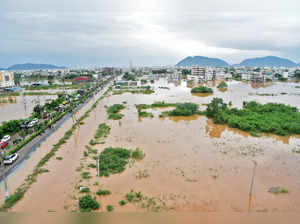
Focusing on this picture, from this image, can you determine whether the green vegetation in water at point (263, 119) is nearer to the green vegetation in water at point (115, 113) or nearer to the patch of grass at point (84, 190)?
the green vegetation in water at point (115, 113)

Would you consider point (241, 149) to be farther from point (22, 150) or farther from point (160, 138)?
point (22, 150)

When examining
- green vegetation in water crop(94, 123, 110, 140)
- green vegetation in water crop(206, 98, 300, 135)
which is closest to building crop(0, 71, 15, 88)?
green vegetation in water crop(94, 123, 110, 140)

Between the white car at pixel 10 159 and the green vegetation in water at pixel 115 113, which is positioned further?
the green vegetation in water at pixel 115 113

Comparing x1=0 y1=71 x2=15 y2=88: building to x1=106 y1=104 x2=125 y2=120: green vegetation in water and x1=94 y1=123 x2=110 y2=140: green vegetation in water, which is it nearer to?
x1=106 y1=104 x2=125 y2=120: green vegetation in water

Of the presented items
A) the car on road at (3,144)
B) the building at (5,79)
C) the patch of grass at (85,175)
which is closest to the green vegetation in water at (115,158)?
the patch of grass at (85,175)

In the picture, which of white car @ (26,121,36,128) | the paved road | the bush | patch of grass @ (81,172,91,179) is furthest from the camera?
the bush

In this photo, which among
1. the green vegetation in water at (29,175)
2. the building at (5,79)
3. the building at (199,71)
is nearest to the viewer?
the green vegetation in water at (29,175)

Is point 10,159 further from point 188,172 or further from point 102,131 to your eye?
point 188,172

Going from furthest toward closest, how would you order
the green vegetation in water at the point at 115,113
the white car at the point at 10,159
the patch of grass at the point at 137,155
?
the green vegetation in water at the point at 115,113 < the patch of grass at the point at 137,155 < the white car at the point at 10,159
